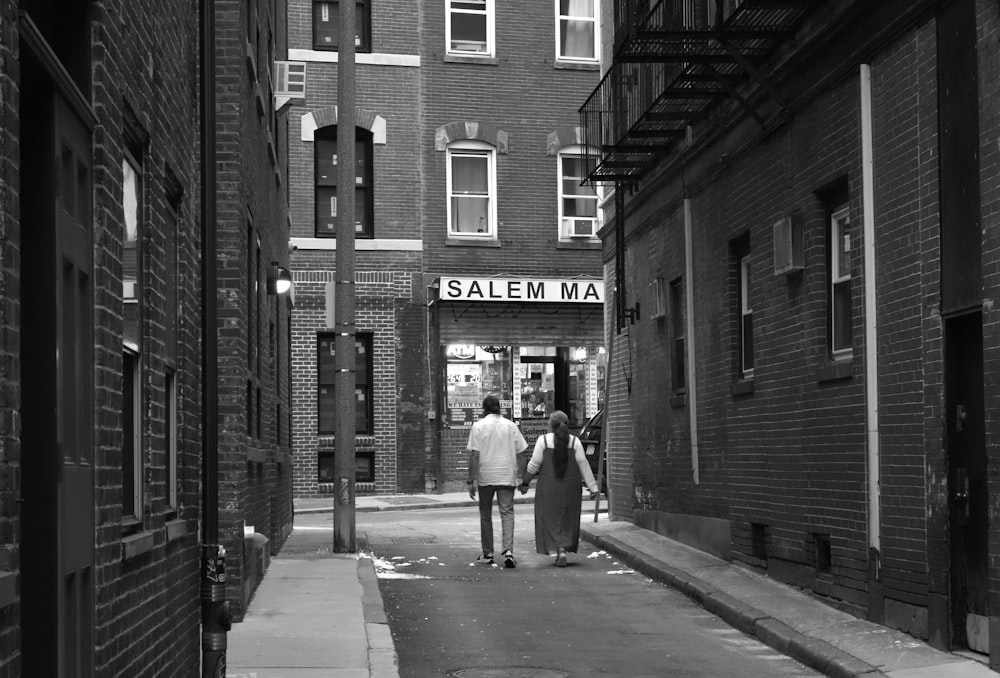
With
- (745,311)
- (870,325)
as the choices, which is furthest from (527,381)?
(870,325)

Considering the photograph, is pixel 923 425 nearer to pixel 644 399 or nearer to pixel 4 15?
pixel 4 15

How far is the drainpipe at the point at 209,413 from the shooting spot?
22.9 feet

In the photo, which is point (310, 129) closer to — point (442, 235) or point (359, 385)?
point (442, 235)

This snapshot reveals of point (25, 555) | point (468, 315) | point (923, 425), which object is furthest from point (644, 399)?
point (25, 555)

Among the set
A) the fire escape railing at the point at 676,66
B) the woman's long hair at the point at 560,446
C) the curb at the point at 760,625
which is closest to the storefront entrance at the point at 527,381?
the fire escape railing at the point at 676,66

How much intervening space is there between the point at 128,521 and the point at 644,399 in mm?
12892

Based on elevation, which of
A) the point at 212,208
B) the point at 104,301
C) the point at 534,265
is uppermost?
the point at 534,265

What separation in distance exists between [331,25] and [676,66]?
50.8ft

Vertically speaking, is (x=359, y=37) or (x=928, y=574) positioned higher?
(x=359, y=37)

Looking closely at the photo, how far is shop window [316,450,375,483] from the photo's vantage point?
2867cm

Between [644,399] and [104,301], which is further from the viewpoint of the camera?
[644,399]

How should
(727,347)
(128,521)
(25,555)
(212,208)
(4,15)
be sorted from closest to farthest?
1. (4,15)
2. (25,555)
3. (128,521)
4. (212,208)
5. (727,347)

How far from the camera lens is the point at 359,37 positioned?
1151 inches

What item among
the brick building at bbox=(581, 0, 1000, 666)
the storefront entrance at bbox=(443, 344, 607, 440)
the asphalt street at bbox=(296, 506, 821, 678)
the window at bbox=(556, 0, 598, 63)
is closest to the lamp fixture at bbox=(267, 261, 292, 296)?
the asphalt street at bbox=(296, 506, 821, 678)
